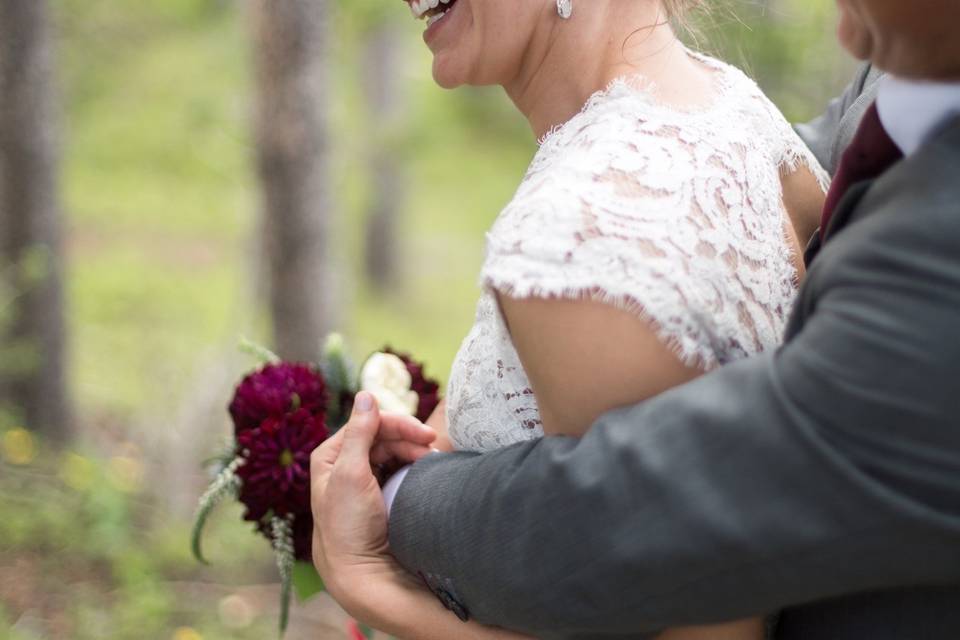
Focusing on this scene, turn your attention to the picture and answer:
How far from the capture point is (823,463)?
1045mm

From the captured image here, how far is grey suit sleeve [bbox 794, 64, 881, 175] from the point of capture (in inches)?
70.1

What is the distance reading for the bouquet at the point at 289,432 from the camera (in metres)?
1.85

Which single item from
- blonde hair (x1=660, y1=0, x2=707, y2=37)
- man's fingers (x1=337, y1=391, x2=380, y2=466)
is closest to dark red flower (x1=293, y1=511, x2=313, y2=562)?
man's fingers (x1=337, y1=391, x2=380, y2=466)

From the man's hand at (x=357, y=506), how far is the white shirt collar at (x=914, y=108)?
0.83m

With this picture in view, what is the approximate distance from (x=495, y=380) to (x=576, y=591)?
0.45 meters

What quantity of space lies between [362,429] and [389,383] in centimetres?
39

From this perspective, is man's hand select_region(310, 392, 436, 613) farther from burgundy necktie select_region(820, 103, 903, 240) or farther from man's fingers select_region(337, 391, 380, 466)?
burgundy necktie select_region(820, 103, 903, 240)

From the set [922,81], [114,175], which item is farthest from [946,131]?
[114,175]

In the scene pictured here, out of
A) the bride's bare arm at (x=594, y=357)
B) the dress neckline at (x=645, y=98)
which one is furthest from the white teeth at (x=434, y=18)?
the bride's bare arm at (x=594, y=357)

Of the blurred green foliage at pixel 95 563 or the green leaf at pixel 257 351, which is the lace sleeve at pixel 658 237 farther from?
the blurred green foliage at pixel 95 563

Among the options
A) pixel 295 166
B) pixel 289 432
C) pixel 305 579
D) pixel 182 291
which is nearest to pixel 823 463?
pixel 289 432

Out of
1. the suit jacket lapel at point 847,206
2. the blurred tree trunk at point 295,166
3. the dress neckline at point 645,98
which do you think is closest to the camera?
the suit jacket lapel at point 847,206

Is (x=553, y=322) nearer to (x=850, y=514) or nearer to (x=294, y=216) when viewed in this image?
(x=850, y=514)

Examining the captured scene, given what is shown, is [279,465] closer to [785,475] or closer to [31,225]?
[785,475]
